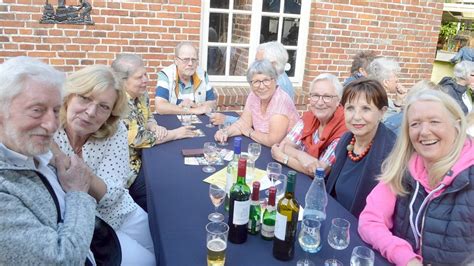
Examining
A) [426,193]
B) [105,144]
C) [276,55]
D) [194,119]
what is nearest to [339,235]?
[426,193]

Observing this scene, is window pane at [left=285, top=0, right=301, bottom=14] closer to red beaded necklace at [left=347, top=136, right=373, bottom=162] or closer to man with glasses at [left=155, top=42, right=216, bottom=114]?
man with glasses at [left=155, top=42, right=216, bottom=114]

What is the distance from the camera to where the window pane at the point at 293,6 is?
5035mm

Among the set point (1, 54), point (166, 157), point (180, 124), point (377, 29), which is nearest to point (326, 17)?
point (377, 29)

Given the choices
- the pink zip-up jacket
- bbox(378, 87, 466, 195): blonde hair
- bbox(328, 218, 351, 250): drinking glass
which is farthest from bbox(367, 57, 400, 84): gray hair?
bbox(328, 218, 351, 250): drinking glass

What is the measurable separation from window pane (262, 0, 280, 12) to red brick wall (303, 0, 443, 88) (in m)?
0.46

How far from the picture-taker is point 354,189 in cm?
210

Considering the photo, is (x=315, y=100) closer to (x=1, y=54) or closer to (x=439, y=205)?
(x=439, y=205)

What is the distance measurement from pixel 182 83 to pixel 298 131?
1.58 metres

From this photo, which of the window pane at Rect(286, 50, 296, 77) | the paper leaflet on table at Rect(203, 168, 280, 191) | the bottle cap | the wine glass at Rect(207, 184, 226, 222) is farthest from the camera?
the window pane at Rect(286, 50, 296, 77)

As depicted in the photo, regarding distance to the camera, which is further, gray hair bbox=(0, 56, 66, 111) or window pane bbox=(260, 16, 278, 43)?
window pane bbox=(260, 16, 278, 43)

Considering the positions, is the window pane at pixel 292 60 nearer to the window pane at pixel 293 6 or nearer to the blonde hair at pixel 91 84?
the window pane at pixel 293 6

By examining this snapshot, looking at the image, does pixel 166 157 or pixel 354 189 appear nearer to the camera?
pixel 354 189

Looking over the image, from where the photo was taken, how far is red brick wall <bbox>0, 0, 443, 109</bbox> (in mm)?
4070

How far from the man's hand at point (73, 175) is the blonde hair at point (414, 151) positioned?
1.32 metres
